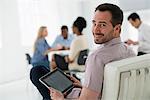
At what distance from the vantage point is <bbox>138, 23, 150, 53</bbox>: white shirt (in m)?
4.12

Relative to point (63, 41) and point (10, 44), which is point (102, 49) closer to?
point (63, 41)

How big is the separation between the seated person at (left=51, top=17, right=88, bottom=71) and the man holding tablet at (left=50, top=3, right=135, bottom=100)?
2408 mm

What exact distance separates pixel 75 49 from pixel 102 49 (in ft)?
8.33

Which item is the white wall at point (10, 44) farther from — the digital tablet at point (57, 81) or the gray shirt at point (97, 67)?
the gray shirt at point (97, 67)

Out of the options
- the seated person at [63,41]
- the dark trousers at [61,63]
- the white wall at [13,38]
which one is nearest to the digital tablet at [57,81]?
the dark trousers at [61,63]

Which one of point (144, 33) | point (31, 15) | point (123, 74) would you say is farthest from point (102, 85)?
point (31, 15)

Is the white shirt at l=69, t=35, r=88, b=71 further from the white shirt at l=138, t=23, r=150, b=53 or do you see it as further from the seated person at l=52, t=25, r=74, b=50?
the seated person at l=52, t=25, r=74, b=50

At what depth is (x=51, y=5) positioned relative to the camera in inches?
277

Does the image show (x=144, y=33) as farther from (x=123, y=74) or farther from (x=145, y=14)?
(x=123, y=74)

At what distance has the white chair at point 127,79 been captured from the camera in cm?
145

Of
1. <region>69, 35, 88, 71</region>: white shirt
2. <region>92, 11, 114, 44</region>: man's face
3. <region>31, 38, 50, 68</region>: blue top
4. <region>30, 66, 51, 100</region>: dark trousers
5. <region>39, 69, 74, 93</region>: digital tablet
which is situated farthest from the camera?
<region>31, 38, 50, 68</region>: blue top

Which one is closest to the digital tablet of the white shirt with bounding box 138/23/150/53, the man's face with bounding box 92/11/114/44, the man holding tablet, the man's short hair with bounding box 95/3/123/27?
the man holding tablet

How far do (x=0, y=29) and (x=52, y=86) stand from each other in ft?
15.6

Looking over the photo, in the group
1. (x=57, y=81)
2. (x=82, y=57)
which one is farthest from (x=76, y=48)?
(x=57, y=81)
